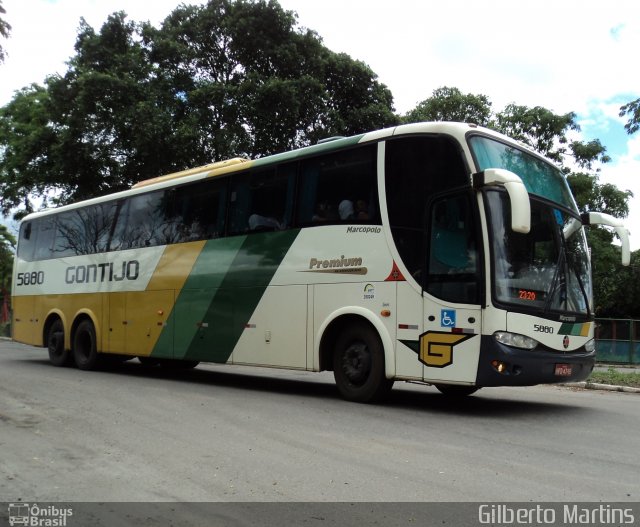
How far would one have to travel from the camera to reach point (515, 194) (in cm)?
680

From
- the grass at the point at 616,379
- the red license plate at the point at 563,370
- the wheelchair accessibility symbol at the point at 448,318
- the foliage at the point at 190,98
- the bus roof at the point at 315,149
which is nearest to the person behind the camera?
the wheelchair accessibility symbol at the point at 448,318

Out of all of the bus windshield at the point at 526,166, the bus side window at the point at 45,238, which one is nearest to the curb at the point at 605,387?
the bus windshield at the point at 526,166

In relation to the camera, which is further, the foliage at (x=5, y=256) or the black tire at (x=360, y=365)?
the foliage at (x=5, y=256)

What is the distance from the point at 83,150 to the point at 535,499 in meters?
20.5

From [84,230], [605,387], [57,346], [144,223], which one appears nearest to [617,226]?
[605,387]

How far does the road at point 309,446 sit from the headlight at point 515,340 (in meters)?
0.91

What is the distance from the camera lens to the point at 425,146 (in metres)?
8.12

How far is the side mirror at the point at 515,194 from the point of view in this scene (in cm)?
664

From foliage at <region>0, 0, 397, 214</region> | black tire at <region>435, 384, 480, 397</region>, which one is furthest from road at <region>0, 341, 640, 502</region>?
foliage at <region>0, 0, 397, 214</region>

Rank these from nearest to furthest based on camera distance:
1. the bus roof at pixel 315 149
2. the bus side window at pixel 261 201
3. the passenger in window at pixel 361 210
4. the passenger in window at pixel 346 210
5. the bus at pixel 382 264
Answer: the bus at pixel 382 264, the bus roof at pixel 315 149, the passenger in window at pixel 361 210, the passenger in window at pixel 346 210, the bus side window at pixel 261 201

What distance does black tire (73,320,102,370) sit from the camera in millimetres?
14031

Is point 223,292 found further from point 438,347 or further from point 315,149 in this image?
point 438,347

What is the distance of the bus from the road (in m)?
0.65
